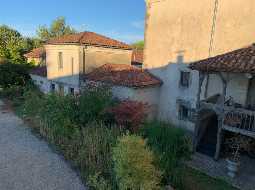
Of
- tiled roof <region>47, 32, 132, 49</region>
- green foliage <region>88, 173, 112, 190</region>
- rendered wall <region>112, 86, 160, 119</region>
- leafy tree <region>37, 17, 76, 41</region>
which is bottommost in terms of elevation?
green foliage <region>88, 173, 112, 190</region>

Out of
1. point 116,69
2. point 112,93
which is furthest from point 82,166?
point 116,69

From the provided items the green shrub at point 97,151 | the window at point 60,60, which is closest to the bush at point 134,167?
the green shrub at point 97,151

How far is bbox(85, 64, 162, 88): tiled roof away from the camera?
15.2 m

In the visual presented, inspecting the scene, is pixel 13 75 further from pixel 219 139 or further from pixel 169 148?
pixel 219 139

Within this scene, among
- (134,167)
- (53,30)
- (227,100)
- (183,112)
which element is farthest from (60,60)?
(53,30)

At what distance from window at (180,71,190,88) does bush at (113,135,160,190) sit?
29.5 ft

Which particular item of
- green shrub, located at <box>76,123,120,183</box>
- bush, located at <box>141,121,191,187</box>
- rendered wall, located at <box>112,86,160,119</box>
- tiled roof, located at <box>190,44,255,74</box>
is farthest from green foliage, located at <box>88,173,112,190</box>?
rendered wall, located at <box>112,86,160,119</box>

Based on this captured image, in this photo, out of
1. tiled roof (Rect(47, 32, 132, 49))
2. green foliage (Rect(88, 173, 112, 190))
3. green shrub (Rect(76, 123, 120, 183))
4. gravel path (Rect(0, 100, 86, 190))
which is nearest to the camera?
green foliage (Rect(88, 173, 112, 190))

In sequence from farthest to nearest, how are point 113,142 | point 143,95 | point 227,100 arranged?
point 143,95 < point 227,100 < point 113,142

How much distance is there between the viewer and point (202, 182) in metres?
8.98

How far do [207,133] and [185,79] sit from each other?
4222mm

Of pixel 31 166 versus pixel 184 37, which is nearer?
pixel 31 166

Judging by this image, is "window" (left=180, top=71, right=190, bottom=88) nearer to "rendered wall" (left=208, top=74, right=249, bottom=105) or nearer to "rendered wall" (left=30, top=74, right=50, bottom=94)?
"rendered wall" (left=208, top=74, right=249, bottom=105)

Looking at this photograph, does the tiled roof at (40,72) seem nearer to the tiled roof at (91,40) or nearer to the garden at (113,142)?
the tiled roof at (91,40)
